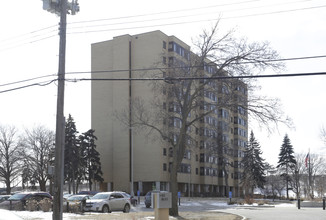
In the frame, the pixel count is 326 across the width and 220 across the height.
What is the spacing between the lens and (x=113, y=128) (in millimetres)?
79188

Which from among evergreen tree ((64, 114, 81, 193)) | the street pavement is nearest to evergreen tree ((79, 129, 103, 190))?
evergreen tree ((64, 114, 81, 193))

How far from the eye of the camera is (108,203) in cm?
3023

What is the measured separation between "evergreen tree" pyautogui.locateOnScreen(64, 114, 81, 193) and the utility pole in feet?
161

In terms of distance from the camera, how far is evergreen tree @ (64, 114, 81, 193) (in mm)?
65375

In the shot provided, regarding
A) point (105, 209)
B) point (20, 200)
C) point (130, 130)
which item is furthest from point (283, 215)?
point (130, 130)

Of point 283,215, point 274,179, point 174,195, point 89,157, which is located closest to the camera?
point 174,195

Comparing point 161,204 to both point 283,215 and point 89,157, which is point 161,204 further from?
point 89,157

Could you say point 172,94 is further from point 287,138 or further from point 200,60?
point 287,138

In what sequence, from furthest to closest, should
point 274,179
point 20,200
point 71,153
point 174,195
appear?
1. point 274,179
2. point 71,153
3. point 20,200
4. point 174,195

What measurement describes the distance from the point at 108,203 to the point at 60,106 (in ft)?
48.7

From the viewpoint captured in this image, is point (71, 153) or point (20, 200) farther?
point (71, 153)

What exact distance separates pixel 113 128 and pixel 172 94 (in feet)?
172

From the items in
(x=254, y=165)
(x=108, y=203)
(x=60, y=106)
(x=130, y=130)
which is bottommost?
(x=108, y=203)

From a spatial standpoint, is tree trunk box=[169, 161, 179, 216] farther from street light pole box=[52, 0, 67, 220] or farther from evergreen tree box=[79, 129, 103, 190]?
evergreen tree box=[79, 129, 103, 190]
